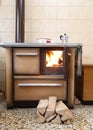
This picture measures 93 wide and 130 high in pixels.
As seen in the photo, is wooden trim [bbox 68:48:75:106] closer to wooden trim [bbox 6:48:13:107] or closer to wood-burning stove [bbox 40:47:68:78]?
wood-burning stove [bbox 40:47:68:78]

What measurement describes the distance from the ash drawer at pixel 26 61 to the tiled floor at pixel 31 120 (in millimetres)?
521

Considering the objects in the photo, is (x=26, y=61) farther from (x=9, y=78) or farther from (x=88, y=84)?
(x=88, y=84)

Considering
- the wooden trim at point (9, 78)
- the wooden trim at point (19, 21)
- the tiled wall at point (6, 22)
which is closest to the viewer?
the wooden trim at point (9, 78)

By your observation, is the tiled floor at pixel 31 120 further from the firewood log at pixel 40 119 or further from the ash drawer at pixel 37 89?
the ash drawer at pixel 37 89

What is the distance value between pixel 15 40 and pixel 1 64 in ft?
1.70

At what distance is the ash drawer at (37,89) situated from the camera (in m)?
2.92

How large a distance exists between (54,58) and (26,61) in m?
0.38

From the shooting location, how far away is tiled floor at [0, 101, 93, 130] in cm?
227

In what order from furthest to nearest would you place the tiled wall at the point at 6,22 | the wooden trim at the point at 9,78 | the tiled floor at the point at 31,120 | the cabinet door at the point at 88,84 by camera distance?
the tiled wall at the point at 6,22 → the cabinet door at the point at 88,84 → the wooden trim at the point at 9,78 → the tiled floor at the point at 31,120

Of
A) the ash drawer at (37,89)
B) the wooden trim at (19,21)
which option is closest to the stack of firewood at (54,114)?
the ash drawer at (37,89)

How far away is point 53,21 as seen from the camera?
3.69m

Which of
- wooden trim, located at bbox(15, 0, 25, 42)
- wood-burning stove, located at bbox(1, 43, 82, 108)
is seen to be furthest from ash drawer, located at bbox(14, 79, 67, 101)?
wooden trim, located at bbox(15, 0, 25, 42)

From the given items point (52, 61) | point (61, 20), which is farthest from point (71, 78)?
point (61, 20)

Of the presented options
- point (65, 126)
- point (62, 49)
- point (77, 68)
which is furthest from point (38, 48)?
point (65, 126)
